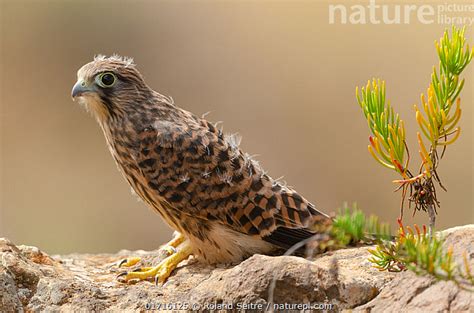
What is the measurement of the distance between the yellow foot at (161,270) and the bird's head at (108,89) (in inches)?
39.4

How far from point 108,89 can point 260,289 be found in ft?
7.21

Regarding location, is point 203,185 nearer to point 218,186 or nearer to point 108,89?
point 218,186

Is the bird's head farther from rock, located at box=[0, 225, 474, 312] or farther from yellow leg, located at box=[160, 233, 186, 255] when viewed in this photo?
rock, located at box=[0, 225, 474, 312]

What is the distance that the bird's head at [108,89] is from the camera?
4.96m

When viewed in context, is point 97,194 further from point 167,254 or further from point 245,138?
point 167,254

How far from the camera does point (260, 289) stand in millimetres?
3309

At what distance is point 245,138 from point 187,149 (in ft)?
19.4

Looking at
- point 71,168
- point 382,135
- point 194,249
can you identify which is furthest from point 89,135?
point 382,135

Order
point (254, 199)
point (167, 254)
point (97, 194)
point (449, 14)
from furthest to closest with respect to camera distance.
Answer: point (97, 194) < point (449, 14) < point (167, 254) < point (254, 199)

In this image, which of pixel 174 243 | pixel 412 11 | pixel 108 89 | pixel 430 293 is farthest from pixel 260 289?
pixel 412 11

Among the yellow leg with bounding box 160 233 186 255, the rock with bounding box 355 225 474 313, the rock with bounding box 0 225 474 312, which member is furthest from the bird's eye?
the rock with bounding box 355 225 474 313

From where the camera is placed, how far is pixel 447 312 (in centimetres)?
300

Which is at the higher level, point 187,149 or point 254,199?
point 187,149

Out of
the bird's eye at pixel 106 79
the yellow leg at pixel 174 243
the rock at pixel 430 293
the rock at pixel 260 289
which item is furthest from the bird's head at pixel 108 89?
the rock at pixel 430 293
